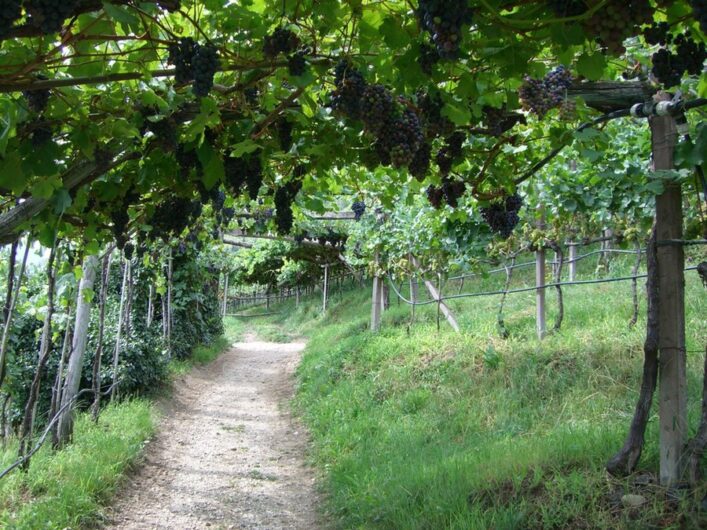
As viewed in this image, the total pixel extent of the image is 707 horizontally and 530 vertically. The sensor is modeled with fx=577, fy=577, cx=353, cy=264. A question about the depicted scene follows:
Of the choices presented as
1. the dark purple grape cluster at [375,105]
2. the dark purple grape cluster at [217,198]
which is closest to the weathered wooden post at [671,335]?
the dark purple grape cluster at [375,105]

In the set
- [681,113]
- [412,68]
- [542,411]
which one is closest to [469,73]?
[412,68]

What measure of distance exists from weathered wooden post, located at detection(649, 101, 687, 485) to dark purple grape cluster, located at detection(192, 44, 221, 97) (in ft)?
7.03

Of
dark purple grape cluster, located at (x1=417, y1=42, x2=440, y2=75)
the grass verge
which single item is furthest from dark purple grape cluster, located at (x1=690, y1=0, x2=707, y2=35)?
the grass verge

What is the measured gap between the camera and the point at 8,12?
119cm

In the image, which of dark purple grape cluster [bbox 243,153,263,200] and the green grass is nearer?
dark purple grape cluster [bbox 243,153,263,200]

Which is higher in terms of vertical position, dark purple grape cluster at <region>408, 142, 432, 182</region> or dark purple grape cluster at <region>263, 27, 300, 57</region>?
dark purple grape cluster at <region>263, 27, 300, 57</region>

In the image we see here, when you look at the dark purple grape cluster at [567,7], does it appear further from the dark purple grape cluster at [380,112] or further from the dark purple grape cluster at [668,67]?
the dark purple grape cluster at [380,112]

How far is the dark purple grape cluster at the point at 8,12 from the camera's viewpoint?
1186 millimetres

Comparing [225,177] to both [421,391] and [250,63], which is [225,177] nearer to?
[250,63]

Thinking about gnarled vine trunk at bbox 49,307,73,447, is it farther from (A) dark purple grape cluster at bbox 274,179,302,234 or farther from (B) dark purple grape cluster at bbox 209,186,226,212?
(A) dark purple grape cluster at bbox 274,179,302,234

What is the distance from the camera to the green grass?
3.93 metres

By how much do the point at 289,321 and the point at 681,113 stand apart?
21.1 m

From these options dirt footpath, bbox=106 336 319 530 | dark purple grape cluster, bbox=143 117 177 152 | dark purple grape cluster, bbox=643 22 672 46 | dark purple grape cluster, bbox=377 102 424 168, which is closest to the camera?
dark purple grape cluster, bbox=643 22 672 46

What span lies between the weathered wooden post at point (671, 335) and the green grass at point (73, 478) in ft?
12.1
